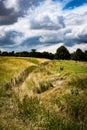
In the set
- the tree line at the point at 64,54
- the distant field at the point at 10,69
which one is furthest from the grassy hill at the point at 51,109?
the tree line at the point at 64,54

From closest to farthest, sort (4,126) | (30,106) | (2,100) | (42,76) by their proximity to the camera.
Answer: (4,126), (30,106), (2,100), (42,76)

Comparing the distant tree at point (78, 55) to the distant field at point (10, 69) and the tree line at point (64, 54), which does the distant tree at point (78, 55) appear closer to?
the tree line at point (64, 54)

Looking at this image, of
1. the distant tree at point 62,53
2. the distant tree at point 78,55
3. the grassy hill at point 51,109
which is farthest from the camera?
the distant tree at point 78,55

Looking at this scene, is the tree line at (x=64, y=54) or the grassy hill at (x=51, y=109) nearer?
the grassy hill at (x=51, y=109)

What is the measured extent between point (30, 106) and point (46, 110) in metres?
1.08

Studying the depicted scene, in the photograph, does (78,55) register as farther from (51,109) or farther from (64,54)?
(51,109)

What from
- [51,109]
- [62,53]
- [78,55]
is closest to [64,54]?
[62,53]

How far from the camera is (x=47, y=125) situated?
12141mm

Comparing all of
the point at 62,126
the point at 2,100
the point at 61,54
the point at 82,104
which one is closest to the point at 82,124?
the point at 62,126

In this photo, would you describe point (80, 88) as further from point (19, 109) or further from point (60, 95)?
point (19, 109)

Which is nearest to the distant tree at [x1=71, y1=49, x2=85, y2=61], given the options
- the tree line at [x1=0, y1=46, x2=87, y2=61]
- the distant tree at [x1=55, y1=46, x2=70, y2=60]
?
the tree line at [x1=0, y1=46, x2=87, y2=61]

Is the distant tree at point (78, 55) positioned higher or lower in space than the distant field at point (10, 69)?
higher

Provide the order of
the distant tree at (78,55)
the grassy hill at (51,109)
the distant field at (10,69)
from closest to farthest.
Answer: the grassy hill at (51,109) < the distant field at (10,69) < the distant tree at (78,55)

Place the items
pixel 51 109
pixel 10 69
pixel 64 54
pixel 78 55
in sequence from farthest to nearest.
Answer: pixel 78 55, pixel 64 54, pixel 10 69, pixel 51 109
